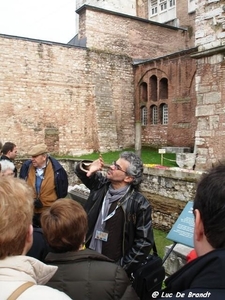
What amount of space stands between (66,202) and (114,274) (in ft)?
2.12

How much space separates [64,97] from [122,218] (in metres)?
16.8

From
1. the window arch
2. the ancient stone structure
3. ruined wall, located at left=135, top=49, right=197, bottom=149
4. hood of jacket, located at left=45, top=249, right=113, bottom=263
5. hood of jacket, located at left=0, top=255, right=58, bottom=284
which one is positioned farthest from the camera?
the window arch

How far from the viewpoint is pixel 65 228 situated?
2133 mm

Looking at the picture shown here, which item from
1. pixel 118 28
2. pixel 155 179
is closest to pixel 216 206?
pixel 155 179

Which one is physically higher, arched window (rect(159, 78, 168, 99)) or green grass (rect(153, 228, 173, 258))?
arched window (rect(159, 78, 168, 99))

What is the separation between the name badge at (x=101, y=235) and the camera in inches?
115

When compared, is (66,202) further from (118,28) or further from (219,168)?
(118,28)

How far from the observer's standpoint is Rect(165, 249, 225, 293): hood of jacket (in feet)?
3.55

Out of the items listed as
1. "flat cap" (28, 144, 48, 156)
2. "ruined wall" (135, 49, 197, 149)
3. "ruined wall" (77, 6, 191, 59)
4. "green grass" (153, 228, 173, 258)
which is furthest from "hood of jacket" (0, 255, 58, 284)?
"ruined wall" (77, 6, 191, 59)

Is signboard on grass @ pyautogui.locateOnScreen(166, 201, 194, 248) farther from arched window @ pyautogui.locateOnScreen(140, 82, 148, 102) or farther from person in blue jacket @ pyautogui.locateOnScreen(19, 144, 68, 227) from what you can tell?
arched window @ pyautogui.locateOnScreen(140, 82, 148, 102)

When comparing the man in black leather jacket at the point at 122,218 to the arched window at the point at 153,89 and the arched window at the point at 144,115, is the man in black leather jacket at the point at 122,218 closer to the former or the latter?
the arched window at the point at 153,89

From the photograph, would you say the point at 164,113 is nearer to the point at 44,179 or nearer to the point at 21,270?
the point at 44,179

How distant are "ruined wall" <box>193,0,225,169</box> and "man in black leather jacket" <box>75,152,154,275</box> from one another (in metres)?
6.20

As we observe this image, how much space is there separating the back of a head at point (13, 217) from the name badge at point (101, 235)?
1.45m
